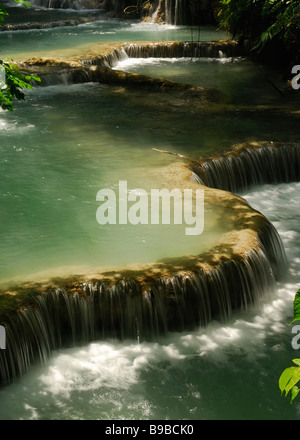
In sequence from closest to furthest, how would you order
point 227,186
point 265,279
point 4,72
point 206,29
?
point 4,72, point 265,279, point 227,186, point 206,29

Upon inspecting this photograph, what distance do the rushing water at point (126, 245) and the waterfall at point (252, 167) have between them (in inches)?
13.1

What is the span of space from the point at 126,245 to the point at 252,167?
4.18 m

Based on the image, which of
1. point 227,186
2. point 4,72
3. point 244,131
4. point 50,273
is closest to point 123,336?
point 50,273

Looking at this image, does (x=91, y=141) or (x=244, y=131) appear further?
(x=244, y=131)

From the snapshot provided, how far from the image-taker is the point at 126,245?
7.87 meters

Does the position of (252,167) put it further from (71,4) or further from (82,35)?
(71,4)

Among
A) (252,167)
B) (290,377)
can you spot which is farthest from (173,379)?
(252,167)

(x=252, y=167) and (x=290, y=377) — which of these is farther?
(x=252, y=167)

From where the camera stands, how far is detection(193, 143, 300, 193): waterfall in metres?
10.8

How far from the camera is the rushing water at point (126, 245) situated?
6.20 m

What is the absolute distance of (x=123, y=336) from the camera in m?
6.98

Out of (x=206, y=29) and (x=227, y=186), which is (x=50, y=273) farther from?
(x=206, y=29)
